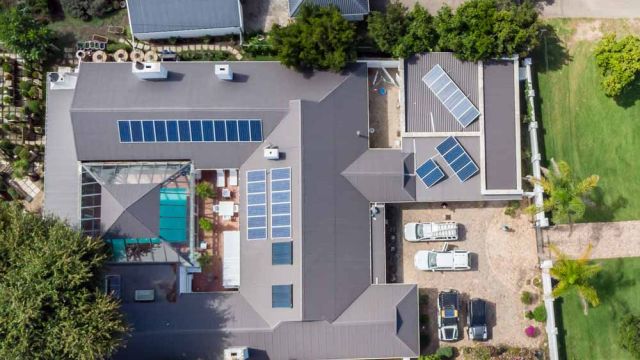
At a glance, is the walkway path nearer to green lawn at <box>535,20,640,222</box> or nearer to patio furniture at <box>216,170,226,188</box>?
green lawn at <box>535,20,640,222</box>

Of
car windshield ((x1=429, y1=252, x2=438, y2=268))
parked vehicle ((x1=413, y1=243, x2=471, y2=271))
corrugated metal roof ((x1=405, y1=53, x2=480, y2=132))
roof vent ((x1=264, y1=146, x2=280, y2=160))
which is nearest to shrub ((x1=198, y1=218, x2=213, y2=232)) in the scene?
roof vent ((x1=264, y1=146, x2=280, y2=160))

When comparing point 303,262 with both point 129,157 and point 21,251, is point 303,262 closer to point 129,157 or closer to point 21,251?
point 129,157

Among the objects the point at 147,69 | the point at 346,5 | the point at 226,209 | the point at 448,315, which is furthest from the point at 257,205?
the point at 448,315

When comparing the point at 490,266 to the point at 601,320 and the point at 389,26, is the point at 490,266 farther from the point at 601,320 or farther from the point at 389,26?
the point at 389,26

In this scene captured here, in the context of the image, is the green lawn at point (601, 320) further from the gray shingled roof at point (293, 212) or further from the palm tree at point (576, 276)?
the gray shingled roof at point (293, 212)

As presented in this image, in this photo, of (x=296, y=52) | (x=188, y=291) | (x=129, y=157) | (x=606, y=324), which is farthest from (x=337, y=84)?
(x=606, y=324)

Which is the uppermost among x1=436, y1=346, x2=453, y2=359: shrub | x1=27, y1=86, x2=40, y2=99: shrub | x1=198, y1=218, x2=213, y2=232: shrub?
x1=27, y1=86, x2=40, y2=99: shrub
